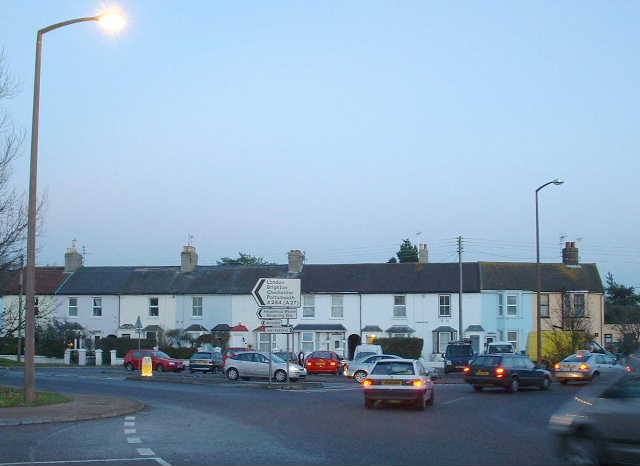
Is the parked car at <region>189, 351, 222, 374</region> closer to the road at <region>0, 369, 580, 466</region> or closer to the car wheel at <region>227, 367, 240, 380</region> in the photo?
the car wheel at <region>227, 367, 240, 380</region>

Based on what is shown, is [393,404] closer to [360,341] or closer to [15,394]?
[15,394]

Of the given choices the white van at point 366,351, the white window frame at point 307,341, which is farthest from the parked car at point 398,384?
the white window frame at point 307,341

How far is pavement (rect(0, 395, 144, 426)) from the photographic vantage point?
17.9 metres

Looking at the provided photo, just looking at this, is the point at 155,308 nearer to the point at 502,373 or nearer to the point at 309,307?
the point at 309,307

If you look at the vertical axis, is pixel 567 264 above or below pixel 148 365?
above

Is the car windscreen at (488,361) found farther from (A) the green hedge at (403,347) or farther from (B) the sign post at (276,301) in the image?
(A) the green hedge at (403,347)

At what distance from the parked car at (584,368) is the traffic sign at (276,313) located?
13.1m

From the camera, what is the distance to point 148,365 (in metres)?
40.1

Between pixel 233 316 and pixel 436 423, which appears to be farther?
pixel 233 316

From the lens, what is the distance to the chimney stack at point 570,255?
6644 cm

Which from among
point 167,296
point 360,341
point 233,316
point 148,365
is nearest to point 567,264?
point 360,341

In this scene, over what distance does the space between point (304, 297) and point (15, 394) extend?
4240cm

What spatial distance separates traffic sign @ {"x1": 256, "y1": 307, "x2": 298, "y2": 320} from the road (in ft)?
19.0

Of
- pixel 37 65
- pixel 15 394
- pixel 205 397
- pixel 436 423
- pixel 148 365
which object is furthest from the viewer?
pixel 148 365
